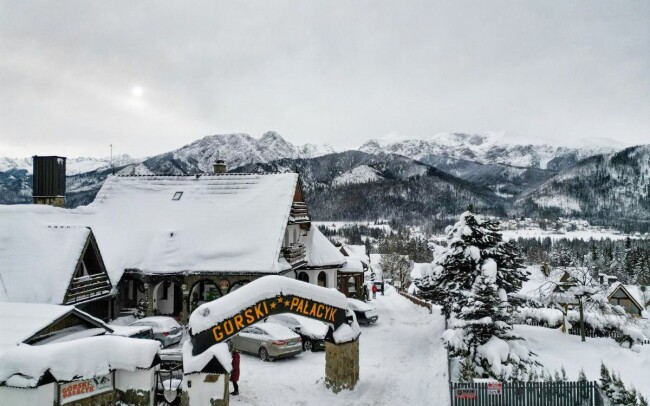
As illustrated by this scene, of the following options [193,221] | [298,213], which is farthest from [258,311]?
[298,213]

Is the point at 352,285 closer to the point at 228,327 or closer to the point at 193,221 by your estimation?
the point at 193,221

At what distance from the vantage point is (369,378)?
671 inches

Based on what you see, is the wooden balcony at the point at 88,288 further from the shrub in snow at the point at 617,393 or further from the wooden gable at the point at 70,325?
the shrub in snow at the point at 617,393

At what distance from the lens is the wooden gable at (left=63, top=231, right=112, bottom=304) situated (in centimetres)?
2009

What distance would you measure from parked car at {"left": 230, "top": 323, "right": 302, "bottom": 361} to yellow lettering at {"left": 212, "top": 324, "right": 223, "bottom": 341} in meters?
5.37

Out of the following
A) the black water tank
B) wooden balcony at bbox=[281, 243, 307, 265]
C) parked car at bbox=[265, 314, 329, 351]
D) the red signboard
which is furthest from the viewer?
the black water tank

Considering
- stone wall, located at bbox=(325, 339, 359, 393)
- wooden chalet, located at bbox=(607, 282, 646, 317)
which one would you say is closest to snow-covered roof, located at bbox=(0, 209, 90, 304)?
stone wall, located at bbox=(325, 339, 359, 393)

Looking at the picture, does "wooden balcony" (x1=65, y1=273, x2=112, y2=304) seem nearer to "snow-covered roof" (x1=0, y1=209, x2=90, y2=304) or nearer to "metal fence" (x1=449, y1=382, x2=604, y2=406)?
"snow-covered roof" (x1=0, y1=209, x2=90, y2=304)

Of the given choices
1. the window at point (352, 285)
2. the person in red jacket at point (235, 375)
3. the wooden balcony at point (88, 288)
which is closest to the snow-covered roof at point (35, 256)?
the wooden balcony at point (88, 288)

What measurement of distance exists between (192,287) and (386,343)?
1095 centimetres

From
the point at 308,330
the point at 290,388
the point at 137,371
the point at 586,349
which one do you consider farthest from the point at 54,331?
the point at 586,349

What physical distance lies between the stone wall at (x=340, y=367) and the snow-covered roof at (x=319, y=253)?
15966 millimetres

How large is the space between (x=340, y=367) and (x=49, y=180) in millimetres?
23062

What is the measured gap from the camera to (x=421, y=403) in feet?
48.2
